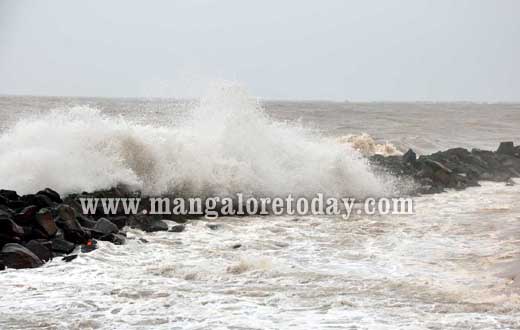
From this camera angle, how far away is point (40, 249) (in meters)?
6.07

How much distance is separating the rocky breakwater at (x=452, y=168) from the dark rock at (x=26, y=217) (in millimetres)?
7668

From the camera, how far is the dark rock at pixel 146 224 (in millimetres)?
7727

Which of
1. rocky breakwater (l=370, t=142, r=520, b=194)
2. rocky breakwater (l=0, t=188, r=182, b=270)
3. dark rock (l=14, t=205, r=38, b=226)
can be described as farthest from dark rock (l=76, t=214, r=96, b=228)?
rocky breakwater (l=370, t=142, r=520, b=194)

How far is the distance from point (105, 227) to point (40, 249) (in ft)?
3.79

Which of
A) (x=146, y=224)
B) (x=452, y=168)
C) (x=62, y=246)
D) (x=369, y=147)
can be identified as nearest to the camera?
(x=62, y=246)

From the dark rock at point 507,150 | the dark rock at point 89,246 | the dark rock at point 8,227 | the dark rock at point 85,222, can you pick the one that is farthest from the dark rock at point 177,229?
the dark rock at point 507,150

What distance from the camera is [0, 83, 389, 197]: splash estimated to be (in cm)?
902

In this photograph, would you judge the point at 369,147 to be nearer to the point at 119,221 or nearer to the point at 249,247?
the point at 119,221

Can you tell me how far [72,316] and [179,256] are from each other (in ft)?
6.68

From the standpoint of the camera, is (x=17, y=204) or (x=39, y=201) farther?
(x=39, y=201)

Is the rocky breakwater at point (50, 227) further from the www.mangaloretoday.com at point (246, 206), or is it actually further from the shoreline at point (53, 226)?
the www.mangaloretoday.com at point (246, 206)

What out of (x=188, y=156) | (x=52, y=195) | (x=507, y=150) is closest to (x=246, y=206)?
(x=188, y=156)

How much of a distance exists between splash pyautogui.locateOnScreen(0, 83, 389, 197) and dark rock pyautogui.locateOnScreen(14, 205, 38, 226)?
6.17 ft

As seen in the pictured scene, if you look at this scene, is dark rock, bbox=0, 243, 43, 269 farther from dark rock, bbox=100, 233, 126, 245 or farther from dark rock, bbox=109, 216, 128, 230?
dark rock, bbox=109, 216, 128, 230
